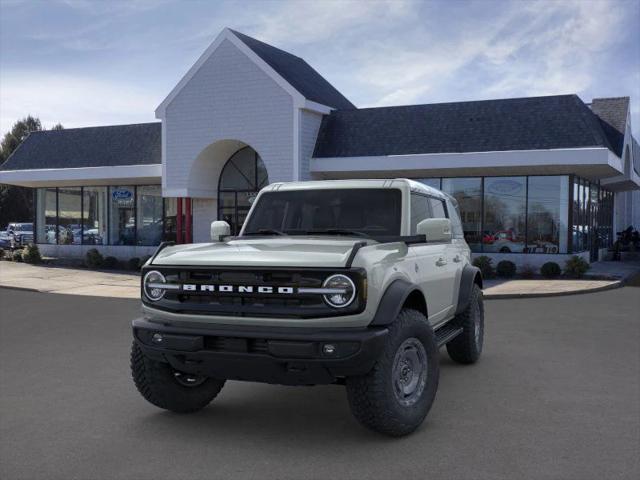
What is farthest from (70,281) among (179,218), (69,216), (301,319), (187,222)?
(301,319)

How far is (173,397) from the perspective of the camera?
5.68 metres

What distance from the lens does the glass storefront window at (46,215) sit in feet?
98.3

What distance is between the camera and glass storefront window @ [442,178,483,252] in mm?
22469

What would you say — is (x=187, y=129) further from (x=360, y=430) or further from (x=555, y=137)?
(x=360, y=430)

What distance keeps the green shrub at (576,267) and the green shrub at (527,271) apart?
3.43 ft

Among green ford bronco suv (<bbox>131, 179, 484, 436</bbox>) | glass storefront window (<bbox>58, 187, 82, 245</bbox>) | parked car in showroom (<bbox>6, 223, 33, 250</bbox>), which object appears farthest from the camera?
parked car in showroom (<bbox>6, 223, 33, 250</bbox>)

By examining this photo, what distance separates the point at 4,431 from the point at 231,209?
66.1 feet

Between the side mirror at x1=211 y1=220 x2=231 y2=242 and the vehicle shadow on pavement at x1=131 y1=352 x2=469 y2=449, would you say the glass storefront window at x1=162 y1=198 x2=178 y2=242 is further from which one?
the vehicle shadow on pavement at x1=131 y1=352 x2=469 y2=449

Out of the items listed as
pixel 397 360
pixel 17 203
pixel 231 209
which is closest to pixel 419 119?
pixel 231 209

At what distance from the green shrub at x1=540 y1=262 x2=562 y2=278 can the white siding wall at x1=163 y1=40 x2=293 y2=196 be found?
8.45 meters

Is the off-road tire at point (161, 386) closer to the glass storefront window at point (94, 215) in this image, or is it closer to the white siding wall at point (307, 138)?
the white siding wall at point (307, 138)

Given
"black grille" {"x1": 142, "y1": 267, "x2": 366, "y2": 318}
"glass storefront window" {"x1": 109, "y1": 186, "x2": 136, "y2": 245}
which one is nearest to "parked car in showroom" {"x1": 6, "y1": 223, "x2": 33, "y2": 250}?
"glass storefront window" {"x1": 109, "y1": 186, "x2": 136, "y2": 245}

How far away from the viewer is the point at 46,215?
99.2ft

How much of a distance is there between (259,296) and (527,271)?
56.1ft
